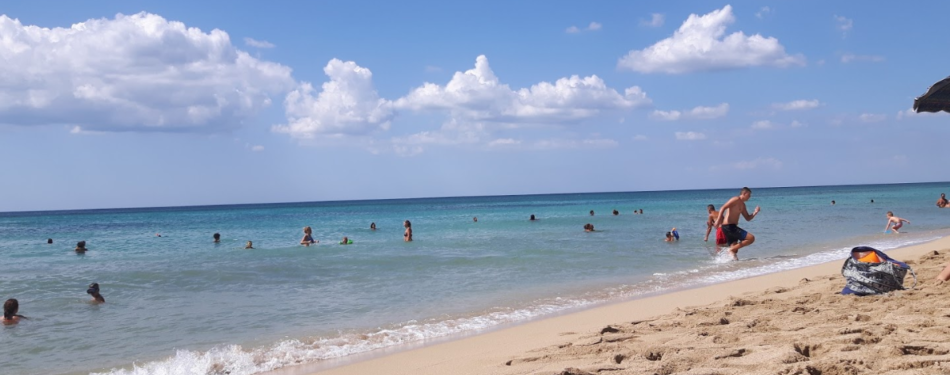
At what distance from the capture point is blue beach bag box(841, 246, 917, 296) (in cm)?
601

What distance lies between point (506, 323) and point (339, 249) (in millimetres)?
13049

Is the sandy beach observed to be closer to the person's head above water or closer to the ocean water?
the ocean water

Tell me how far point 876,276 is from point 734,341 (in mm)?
2611

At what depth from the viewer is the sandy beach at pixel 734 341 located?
373 centimetres

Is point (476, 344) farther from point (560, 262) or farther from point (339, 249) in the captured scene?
point (339, 249)

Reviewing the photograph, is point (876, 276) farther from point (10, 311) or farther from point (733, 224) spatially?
point (10, 311)

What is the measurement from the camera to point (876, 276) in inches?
237

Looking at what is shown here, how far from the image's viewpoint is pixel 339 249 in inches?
773

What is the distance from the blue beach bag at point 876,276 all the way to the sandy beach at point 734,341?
0.20 meters

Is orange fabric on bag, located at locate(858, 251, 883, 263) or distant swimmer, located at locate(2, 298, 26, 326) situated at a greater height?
orange fabric on bag, located at locate(858, 251, 883, 263)

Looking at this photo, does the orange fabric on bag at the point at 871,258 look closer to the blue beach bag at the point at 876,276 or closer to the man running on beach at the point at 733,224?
the blue beach bag at the point at 876,276

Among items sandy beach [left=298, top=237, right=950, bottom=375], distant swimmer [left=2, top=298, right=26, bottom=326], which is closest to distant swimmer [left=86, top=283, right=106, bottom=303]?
distant swimmer [left=2, top=298, right=26, bottom=326]

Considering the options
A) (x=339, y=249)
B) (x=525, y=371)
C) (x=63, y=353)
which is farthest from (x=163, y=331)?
(x=339, y=249)

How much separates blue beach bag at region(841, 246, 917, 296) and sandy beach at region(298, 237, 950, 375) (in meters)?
0.20
